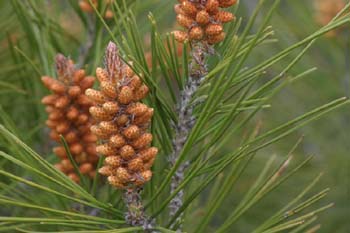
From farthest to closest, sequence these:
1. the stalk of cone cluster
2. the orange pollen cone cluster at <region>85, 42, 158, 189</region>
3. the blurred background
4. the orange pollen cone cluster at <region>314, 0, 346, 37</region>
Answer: the orange pollen cone cluster at <region>314, 0, 346, 37</region> → the blurred background → the stalk of cone cluster → the orange pollen cone cluster at <region>85, 42, 158, 189</region>

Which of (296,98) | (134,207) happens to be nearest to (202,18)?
(134,207)

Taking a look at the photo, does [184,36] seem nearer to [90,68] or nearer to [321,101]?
[90,68]

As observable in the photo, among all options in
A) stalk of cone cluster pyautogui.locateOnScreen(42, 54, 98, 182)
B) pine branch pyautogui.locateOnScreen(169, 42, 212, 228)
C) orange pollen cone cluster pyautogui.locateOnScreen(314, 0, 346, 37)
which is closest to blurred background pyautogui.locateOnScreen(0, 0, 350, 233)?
orange pollen cone cluster pyautogui.locateOnScreen(314, 0, 346, 37)

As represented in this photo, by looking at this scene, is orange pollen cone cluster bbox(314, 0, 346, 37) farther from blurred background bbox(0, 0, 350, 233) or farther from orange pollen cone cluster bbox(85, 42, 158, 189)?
orange pollen cone cluster bbox(85, 42, 158, 189)

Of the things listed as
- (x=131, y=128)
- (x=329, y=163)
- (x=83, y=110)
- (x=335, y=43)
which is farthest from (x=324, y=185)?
(x=131, y=128)

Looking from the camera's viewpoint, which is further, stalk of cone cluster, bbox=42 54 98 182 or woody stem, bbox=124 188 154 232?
stalk of cone cluster, bbox=42 54 98 182

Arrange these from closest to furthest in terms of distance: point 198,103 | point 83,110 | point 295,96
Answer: point 198,103, point 83,110, point 295,96

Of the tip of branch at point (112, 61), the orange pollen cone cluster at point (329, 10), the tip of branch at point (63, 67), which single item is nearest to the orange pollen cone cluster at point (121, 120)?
the tip of branch at point (112, 61)

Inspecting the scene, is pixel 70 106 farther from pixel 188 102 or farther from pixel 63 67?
pixel 188 102
